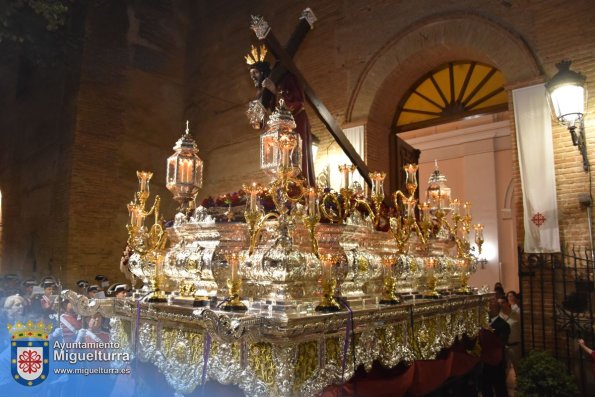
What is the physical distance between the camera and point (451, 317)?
4.94 m

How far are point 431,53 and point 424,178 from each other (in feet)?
18.0

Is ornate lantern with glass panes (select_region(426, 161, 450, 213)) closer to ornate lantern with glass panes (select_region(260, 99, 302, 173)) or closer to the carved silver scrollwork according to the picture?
ornate lantern with glass panes (select_region(260, 99, 302, 173))

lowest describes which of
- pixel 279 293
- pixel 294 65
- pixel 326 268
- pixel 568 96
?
pixel 279 293

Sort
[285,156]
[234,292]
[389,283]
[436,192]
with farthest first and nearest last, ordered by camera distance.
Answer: [436,192] → [389,283] → [285,156] → [234,292]

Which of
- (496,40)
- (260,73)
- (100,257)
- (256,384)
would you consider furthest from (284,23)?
(256,384)

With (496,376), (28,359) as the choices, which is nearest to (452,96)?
(496,376)

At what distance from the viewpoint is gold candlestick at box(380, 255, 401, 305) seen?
13.0 ft

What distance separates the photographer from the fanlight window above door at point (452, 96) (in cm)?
854

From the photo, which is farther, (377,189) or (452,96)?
(452,96)

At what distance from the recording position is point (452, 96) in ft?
29.2

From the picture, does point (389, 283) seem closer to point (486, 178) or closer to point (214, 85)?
point (486, 178)

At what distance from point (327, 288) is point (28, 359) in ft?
7.69

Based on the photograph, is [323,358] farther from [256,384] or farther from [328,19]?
[328,19]

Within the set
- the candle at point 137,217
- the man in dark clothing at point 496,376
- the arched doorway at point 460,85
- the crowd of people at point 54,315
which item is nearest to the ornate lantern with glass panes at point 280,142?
the candle at point 137,217
